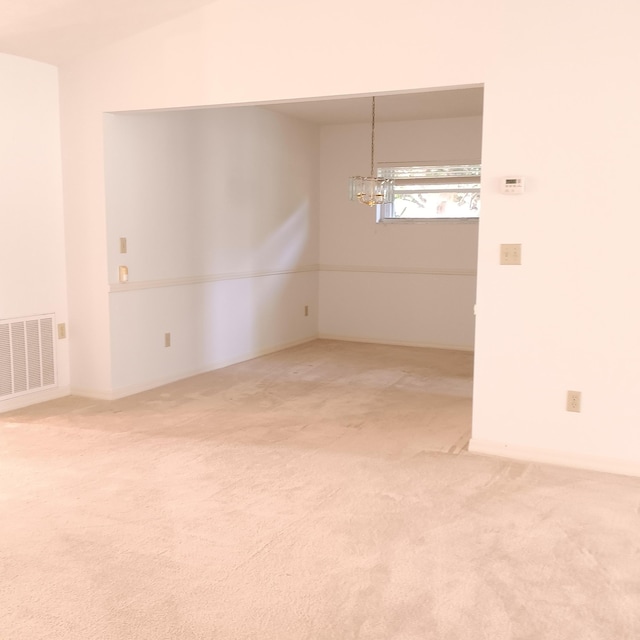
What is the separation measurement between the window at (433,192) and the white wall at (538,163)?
3636mm

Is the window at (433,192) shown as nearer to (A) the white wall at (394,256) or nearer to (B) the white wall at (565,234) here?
(A) the white wall at (394,256)

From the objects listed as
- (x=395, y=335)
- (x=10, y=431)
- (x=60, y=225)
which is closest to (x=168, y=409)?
(x=10, y=431)

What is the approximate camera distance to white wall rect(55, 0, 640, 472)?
3480mm

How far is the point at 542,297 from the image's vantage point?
3.69m

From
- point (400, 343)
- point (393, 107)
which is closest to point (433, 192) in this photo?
point (393, 107)

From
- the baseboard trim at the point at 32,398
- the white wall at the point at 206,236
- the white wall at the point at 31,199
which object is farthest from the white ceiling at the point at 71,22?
the baseboard trim at the point at 32,398

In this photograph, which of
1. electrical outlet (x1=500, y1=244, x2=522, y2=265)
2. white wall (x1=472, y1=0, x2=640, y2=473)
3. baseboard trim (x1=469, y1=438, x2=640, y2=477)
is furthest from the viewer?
electrical outlet (x1=500, y1=244, x2=522, y2=265)

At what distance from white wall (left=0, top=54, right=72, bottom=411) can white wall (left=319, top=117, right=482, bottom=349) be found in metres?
3.61

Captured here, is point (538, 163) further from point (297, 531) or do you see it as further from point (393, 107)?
point (393, 107)

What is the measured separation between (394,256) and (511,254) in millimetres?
4016

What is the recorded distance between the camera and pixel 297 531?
2885 millimetres

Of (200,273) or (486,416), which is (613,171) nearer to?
(486,416)

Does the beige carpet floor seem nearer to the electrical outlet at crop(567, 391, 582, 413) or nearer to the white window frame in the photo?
the electrical outlet at crop(567, 391, 582, 413)

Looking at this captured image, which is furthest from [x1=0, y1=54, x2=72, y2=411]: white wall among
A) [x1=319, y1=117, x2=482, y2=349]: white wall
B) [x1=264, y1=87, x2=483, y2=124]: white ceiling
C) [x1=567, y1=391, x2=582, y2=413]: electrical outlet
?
[x1=319, y1=117, x2=482, y2=349]: white wall
